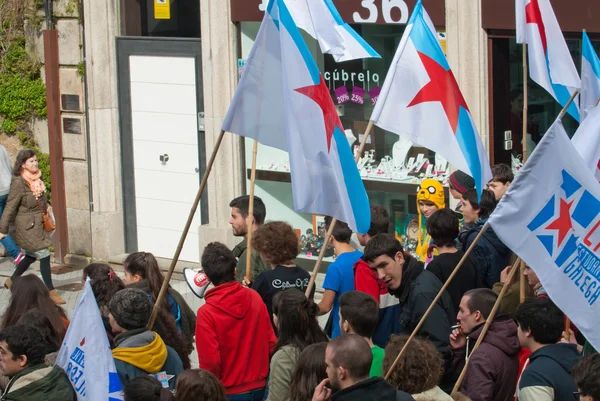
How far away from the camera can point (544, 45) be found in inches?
280

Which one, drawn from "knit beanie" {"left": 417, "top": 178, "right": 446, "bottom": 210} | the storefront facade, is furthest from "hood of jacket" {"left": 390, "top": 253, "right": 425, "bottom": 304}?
the storefront facade

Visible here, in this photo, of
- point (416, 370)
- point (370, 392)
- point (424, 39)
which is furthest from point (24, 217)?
point (370, 392)

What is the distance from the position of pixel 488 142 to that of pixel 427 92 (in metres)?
3.24

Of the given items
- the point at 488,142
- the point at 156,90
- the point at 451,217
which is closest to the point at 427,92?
the point at 451,217

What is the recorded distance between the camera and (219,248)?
607 cm

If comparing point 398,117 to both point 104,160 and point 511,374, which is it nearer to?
point 511,374

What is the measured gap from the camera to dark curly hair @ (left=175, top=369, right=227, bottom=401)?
4.76m

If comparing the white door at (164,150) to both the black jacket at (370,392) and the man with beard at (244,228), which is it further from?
the black jacket at (370,392)

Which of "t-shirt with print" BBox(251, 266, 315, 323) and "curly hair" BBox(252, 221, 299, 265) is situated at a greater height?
"curly hair" BBox(252, 221, 299, 265)

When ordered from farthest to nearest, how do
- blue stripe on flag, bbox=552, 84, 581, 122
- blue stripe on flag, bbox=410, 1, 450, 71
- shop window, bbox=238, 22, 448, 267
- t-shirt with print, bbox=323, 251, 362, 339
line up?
shop window, bbox=238, 22, 448, 267 → blue stripe on flag, bbox=552, 84, 581, 122 → blue stripe on flag, bbox=410, 1, 450, 71 → t-shirt with print, bbox=323, 251, 362, 339

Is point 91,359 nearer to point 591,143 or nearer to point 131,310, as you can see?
point 131,310

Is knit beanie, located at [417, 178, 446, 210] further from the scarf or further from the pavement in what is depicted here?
the scarf

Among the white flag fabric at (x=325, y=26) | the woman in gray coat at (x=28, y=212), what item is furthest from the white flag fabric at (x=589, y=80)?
the woman in gray coat at (x=28, y=212)

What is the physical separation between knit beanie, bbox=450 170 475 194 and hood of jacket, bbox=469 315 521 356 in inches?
92.4
